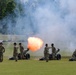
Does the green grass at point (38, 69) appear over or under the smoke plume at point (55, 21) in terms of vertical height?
under

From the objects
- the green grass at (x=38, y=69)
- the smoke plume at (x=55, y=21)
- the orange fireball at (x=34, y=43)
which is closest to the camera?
the green grass at (x=38, y=69)

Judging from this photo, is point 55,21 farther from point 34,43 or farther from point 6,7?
point 6,7

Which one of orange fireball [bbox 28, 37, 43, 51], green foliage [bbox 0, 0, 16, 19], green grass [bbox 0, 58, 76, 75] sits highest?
green foliage [bbox 0, 0, 16, 19]

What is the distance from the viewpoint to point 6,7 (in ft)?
280

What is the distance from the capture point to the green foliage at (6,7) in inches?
3329

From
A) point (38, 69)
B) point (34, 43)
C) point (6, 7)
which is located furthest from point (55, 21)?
point (6, 7)

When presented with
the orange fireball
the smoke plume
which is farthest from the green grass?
the smoke plume

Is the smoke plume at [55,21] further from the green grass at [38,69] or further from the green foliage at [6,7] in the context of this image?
the green foliage at [6,7]

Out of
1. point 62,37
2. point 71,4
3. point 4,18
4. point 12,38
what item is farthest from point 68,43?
point 4,18

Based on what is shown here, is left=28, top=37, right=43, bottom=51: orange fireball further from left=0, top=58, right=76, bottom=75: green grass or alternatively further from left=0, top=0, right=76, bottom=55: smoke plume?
left=0, top=58, right=76, bottom=75: green grass

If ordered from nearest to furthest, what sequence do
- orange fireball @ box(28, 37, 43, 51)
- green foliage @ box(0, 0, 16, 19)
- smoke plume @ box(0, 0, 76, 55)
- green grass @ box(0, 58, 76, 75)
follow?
green grass @ box(0, 58, 76, 75) → orange fireball @ box(28, 37, 43, 51) → smoke plume @ box(0, 0, 76, 55) → green foliage @ box(0, 0, 16, 19)

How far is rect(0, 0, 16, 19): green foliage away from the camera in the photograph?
84.6m

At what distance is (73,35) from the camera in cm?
4694

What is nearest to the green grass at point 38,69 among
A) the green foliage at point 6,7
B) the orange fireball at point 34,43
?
the orange fireball at point 34,43
